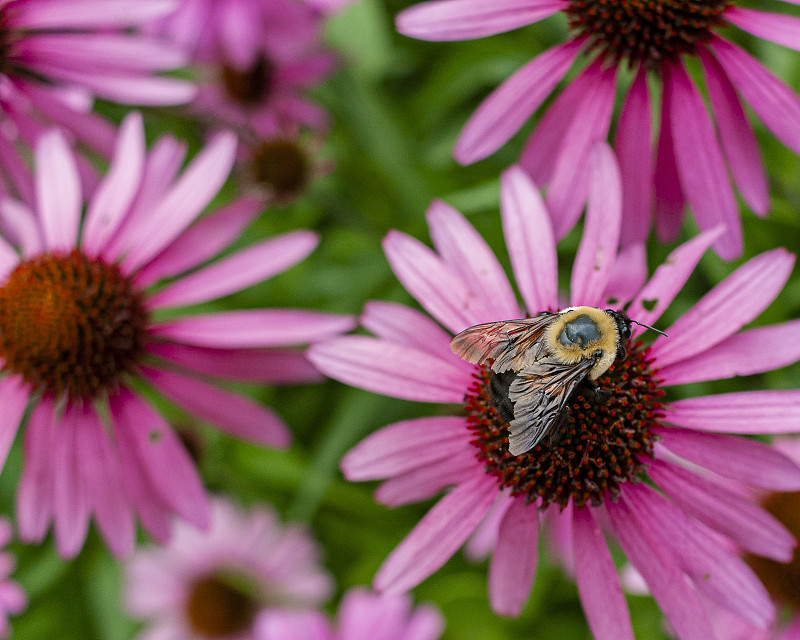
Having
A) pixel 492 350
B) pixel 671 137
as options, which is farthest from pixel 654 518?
pixel 671 137

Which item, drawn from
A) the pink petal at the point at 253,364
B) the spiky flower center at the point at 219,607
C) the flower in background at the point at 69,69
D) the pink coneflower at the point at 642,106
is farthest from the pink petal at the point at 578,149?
the spiky flower center at the point at 219,607

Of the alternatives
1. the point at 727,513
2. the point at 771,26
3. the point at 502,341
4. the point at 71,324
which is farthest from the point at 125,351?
the point at 771,26

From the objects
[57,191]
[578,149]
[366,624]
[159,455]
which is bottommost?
[366,624]

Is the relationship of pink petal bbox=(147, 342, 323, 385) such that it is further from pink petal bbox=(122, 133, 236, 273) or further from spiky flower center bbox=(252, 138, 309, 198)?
spiky flower center bbox=(252, 138, 309, 198)

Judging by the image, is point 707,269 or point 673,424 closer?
point 673,424

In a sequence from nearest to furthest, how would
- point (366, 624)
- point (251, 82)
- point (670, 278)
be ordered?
point (670, 278), point (366, 624), point (251, 82)

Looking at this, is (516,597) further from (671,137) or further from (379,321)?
(671,137)

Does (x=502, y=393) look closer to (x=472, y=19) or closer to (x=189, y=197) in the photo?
(x=472, y=19)
